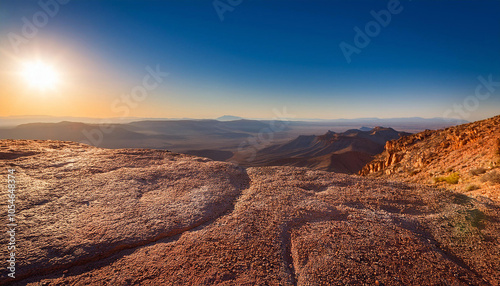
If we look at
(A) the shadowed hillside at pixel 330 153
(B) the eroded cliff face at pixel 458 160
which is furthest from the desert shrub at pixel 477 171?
(A) the shadowed hillside at pixel 330 153

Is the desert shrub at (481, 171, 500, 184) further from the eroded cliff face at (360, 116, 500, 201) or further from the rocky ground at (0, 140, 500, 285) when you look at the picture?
the rocky ground at (0, 140, 500, 285)

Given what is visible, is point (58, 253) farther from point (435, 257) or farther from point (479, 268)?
point (479, 268)

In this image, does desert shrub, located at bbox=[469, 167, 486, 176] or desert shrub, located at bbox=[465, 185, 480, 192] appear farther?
desert shrub, located at bbox=[469, 167, 486, 176]

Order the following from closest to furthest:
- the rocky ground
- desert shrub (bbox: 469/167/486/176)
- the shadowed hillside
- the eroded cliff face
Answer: the rocky ground → the eroded cliff face → desert shrub (bbox: 469/167/486/176) → the shadowed hillside

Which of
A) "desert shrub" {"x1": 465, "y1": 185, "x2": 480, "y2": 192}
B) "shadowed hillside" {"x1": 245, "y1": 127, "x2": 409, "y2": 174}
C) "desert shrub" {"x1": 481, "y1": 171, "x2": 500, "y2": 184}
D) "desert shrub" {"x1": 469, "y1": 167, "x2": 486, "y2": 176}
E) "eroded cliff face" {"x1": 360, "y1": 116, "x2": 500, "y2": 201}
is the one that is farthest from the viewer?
"shadowed hillside" {"x1": 245, "y1": 127, "x2": 409, "y2": 174}

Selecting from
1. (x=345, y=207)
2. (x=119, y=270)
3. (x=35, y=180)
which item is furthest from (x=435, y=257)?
(x=35, y=180)

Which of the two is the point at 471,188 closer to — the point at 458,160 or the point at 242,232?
the point at 458,160

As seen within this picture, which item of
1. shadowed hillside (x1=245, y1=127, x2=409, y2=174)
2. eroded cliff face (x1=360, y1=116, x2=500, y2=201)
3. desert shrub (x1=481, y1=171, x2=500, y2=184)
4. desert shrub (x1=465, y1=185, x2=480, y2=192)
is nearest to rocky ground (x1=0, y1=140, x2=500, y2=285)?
desert shrub (x1=465, y1=185, x2=480, y2=192)

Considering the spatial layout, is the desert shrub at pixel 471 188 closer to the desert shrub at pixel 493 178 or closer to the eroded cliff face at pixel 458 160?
the eroded cliff face at pixel 458 160
